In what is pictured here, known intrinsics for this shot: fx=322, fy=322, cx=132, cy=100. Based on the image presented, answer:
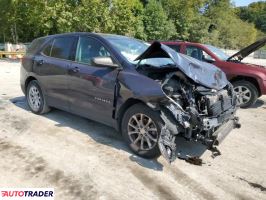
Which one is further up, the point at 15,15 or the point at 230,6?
the point at 230,6

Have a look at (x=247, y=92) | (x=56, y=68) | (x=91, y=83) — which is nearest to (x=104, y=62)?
(x=91, y=83)

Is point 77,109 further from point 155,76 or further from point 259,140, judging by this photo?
point 259,140

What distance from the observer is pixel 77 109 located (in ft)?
18.4

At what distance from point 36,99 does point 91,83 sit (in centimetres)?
205

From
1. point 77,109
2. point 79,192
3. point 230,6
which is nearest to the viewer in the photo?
point 79,192

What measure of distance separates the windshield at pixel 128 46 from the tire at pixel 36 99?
206 centimetres

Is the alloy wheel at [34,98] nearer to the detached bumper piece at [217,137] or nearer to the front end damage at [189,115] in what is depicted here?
the front end damage at [189,115]

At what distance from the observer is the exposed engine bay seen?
166 inches

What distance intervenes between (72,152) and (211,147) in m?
2.04

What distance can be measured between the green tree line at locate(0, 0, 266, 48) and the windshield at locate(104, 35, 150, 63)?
21637mm

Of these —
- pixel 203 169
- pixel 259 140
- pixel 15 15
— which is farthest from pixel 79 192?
pixel 15 15

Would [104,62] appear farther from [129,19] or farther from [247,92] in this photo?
[129,19]

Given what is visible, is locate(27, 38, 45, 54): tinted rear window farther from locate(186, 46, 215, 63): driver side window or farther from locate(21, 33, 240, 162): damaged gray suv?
locate(186, 46, 215, 63): driver side window

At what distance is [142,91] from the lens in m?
4.47
